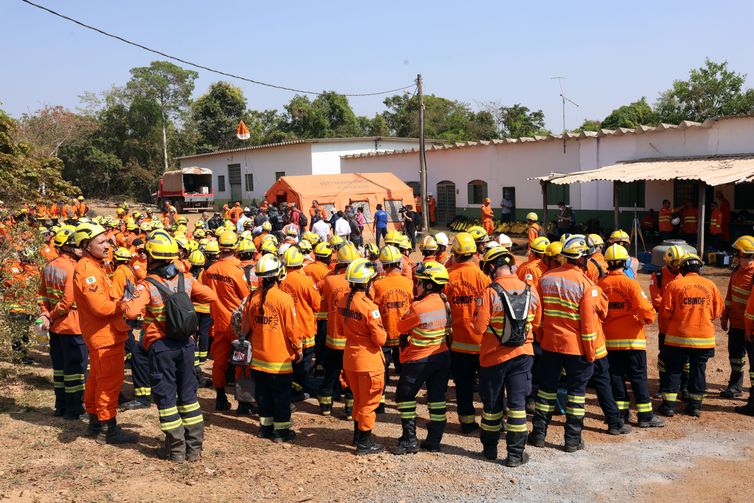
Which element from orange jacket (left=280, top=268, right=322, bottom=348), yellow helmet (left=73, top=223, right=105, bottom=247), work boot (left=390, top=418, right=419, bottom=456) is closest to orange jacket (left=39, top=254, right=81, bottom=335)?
yellow helmet (left=73, top=223, right=105, bottom=247)

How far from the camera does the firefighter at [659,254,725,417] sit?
277 inches

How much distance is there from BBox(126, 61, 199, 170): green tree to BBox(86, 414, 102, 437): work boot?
48.2m

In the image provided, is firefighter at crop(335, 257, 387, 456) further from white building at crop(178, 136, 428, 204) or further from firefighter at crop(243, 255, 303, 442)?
white building at crop(178, 136, 428, 204)

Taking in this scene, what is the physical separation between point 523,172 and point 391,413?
1984 centimetres

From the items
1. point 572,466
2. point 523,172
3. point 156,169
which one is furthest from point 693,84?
point 572,466

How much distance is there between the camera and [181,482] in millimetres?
5574

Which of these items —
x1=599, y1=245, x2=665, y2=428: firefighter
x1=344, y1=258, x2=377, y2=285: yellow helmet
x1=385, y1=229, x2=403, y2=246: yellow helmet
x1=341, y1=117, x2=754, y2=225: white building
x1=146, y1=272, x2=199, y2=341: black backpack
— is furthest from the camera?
x1=341, y1=117, x2=754, y2=225: white building

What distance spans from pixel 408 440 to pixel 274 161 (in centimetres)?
3363

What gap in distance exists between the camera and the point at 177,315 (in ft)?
18.8

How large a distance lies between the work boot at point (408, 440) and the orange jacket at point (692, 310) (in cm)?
316

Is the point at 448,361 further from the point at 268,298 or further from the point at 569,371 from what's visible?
the point at 268,298

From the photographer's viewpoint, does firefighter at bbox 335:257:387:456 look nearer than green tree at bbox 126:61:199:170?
Yes

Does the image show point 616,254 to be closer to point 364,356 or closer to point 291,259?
point 364,356

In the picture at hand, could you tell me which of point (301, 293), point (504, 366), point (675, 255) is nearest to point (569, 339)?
point (504, 366)
